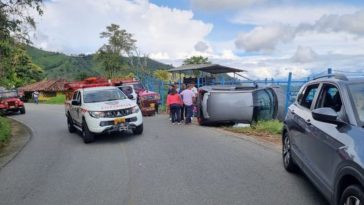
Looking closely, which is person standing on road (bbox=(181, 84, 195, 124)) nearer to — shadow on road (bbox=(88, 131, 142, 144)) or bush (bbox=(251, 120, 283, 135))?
bush (bbox=(251, 120, 283, 135))

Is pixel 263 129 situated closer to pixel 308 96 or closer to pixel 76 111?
pixel 76 111

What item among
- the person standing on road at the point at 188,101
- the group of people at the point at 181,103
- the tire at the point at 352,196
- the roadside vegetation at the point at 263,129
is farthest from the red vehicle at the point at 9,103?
the tire at the point at 352,196

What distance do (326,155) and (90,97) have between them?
35.3ft

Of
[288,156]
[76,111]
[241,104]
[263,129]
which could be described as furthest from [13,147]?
[288,156]

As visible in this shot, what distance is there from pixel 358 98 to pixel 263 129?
9.87 metres

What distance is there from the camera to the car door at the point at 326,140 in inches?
203

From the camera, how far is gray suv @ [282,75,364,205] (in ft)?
15.0

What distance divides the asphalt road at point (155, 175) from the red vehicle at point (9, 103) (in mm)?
21551

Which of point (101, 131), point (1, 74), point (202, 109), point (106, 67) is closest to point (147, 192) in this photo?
point (101, 131)

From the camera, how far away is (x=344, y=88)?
5652mm

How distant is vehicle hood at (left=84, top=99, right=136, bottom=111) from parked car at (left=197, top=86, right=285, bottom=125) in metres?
3.59

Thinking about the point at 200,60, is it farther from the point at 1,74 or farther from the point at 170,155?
the point at 170,155

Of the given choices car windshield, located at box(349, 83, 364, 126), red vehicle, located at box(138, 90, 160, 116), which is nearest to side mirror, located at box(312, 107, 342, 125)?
car windshield, located at box(349, 83, 364, 126)

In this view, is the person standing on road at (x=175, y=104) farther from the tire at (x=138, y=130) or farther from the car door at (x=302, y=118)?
the car door at (x=302, y=118)
